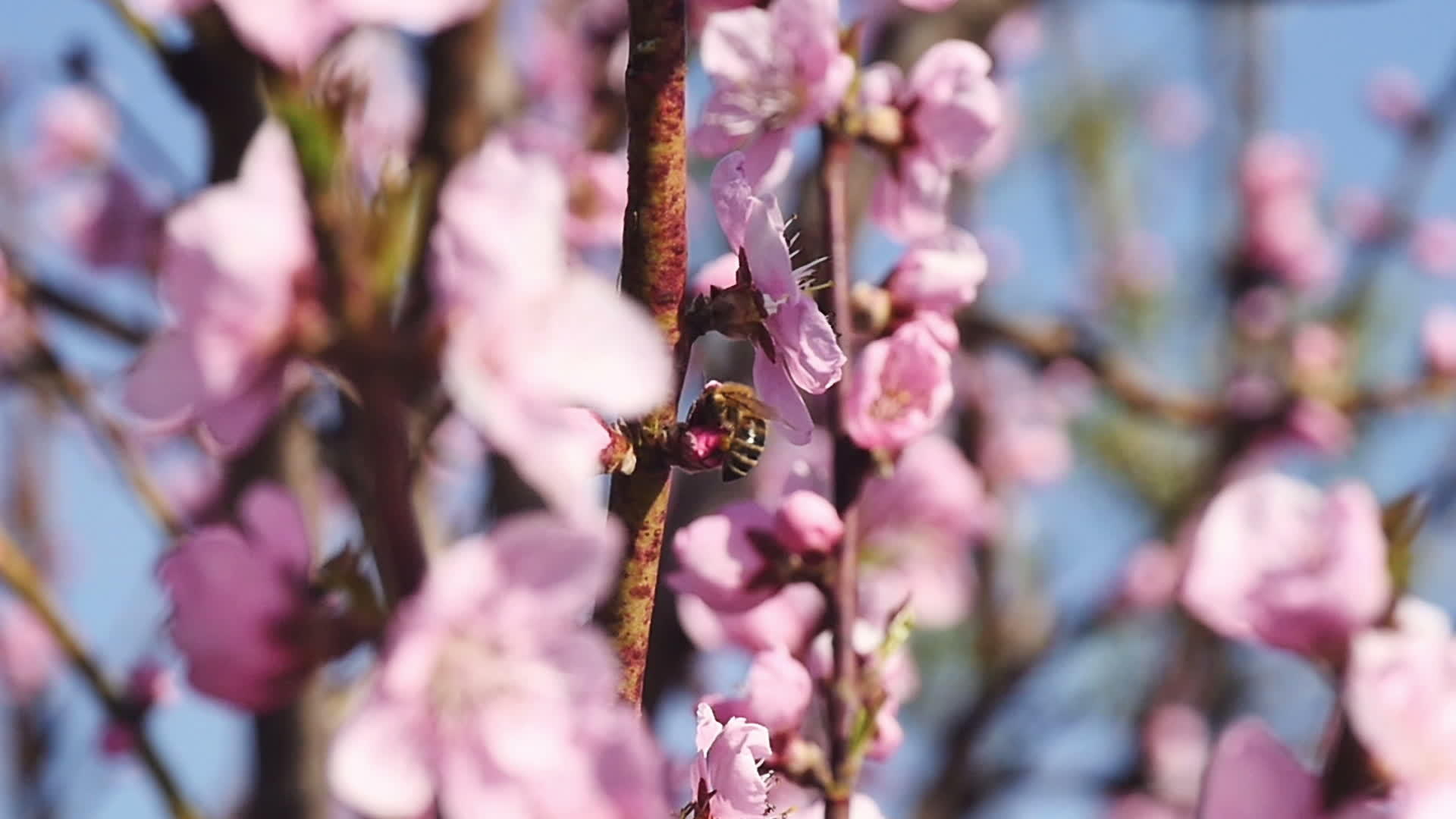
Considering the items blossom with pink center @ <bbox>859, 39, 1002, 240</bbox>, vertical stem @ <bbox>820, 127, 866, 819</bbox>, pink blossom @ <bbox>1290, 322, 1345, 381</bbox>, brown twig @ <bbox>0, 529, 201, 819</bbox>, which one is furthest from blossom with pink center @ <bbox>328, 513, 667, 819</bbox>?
pink blossom @ <bbox>1290, 322, 1345, 381</bbox>

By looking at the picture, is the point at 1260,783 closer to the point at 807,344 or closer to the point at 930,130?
the point at 807,344

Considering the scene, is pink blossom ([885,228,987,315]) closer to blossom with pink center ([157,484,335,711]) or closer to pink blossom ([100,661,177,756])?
blossom with pink center ([157,484,335,711])

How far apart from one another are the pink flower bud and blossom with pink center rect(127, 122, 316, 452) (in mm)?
444

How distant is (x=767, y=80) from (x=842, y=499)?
0.87 ft

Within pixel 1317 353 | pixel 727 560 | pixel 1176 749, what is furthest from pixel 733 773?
pixel 1176 749

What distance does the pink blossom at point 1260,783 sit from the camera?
0.58m

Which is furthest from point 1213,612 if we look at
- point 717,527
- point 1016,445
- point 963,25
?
point 1016,445

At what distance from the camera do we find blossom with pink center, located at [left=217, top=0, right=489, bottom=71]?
1.51 feet

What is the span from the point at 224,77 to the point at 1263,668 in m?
4.33

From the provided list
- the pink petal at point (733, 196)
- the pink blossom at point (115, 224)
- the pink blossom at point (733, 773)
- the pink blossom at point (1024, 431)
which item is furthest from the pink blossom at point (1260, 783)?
the pink blossom at point (1024, 431)

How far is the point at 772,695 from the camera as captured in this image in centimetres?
81

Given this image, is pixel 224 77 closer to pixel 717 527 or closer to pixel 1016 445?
pixel 717 527

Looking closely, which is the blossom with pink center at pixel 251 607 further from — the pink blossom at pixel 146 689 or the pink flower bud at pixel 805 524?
the pink blossom at pixel 146 689

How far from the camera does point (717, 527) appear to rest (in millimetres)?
835
